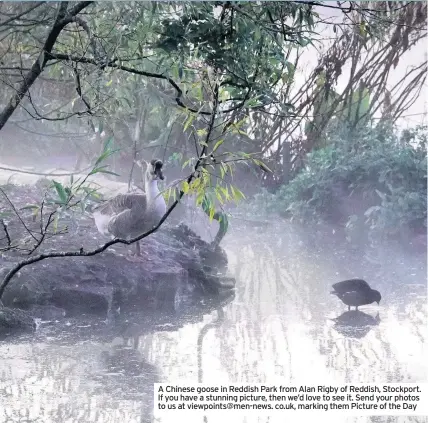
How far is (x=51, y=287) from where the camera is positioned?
115 inches

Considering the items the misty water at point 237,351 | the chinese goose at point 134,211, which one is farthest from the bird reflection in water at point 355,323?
the chinese goose at point 134,211

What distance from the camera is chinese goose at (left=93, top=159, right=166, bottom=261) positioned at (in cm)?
302

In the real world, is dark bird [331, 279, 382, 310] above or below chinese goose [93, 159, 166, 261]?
below

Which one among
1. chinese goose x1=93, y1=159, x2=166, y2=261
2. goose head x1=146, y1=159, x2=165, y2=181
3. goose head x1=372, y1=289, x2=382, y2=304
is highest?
goose head x1=146, y1=159, x2=165, y2=181

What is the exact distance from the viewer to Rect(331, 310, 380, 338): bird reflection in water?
2.86m

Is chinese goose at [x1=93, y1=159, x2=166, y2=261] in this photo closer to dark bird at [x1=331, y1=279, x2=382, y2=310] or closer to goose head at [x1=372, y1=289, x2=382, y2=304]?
dark bird at [x1=331, y1=279, x2=382, y2=310]

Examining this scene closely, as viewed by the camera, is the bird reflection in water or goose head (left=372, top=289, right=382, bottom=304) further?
goose head (left=372, top=289, right=382, bottom=304)

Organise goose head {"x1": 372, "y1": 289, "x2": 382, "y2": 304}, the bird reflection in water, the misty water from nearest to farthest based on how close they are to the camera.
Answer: the misty water
the bird reflection in water
goose head {"x1": 372, "y1": 289, "x2": 382, "y2": 304}

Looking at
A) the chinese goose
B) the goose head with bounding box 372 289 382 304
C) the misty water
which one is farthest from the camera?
the goose head with bounding box 372 289 382 304

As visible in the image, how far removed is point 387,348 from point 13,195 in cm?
153

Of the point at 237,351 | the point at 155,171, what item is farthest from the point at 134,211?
the point at 237,351

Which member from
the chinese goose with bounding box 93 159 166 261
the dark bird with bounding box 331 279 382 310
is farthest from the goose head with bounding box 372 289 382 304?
the chinese goose with bounding box 93 159 166 261

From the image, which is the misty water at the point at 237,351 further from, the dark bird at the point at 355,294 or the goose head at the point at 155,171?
the goose head at the point at 155,171

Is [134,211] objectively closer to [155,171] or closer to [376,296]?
[155,171]
